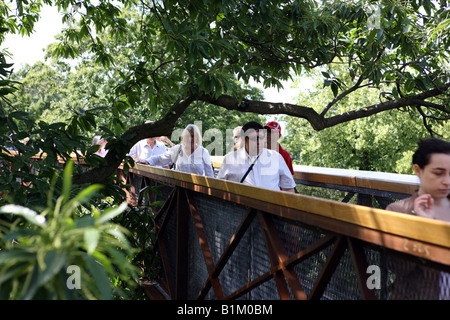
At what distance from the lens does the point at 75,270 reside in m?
1.27

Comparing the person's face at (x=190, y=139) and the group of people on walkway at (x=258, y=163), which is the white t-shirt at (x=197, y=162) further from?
the group of people on walkway at (x=258, y=163)

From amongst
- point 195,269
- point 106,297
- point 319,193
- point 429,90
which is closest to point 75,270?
point 106,297

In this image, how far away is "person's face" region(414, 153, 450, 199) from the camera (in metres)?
2.44

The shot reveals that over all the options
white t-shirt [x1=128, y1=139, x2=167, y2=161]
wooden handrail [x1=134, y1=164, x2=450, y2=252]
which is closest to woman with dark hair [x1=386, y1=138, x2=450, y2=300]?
wooden handrail [x1=134, y1=164, x2=450, y2=252]

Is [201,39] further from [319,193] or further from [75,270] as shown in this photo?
Result: [75,270]

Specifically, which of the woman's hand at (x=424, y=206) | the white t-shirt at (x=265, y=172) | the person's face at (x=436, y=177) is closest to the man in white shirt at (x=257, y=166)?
the white t-shirt at (x=265, y=172)

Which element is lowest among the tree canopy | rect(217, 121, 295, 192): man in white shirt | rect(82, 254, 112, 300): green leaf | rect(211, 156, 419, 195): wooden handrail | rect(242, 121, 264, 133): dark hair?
rect(82, 254, 112, 300): green leaf

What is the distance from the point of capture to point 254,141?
186 inches

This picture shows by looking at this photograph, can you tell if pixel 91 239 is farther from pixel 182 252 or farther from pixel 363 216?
pixel 182 252

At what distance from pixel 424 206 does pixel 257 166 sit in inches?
97.7

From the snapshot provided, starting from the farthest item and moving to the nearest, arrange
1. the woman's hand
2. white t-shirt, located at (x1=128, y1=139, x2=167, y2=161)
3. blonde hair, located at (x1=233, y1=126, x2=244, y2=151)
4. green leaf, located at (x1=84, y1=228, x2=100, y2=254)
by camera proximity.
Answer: white t-shirt, located at (x1=128, y1=139, x2=167, y2=161) → blonde hair, located at (x1=233, y1=126, x2=244, y2=151) → the woman's hand → green leaf, located at (x1=84, y1=228, x2=100, y2=254)

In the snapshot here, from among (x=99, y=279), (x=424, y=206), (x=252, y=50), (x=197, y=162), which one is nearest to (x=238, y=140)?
(x=197, y=162)

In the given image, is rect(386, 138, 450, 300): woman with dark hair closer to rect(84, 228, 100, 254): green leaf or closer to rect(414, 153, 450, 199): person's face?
rect(414, 153, 450, 199): person's face

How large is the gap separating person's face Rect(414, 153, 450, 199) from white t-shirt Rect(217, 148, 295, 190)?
6.79 feet
